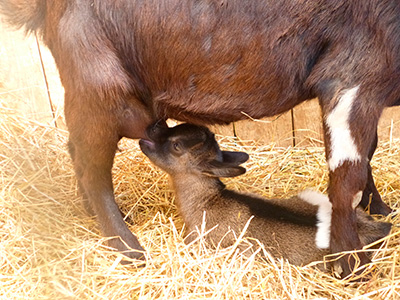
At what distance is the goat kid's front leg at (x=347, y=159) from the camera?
2.67m

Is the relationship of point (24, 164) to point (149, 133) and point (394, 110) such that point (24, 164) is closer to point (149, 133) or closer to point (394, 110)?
point (149, 133)

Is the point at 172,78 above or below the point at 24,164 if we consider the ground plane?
above

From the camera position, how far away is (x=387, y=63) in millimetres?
2594

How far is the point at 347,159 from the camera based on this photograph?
2.75 m

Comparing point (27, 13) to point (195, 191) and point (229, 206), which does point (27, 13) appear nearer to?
point (195, 191)

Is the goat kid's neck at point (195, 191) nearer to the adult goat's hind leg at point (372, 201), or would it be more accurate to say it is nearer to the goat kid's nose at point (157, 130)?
the goat kid's nose at point (157, 130)

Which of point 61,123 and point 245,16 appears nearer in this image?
point 245,16

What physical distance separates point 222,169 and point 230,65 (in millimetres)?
593

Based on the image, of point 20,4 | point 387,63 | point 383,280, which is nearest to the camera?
point 387,63

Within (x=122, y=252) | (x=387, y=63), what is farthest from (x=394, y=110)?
(x=122, y=252)

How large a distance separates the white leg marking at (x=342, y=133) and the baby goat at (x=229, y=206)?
36 cm

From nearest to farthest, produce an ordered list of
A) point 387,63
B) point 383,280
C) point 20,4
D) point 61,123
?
1. point 387,63
2. point 383,280
3. point 20,4
4. point 61,123

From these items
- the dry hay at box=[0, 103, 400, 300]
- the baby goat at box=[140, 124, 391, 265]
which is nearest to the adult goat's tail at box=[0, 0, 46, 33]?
the dry hay at box=[0, 103, 400, 300]

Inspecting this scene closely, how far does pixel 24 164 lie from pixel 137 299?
2.85 ft
